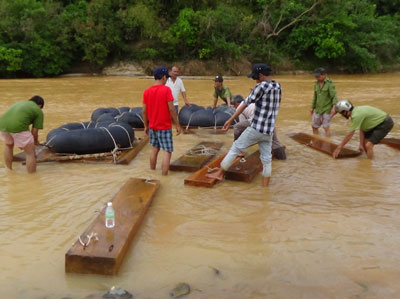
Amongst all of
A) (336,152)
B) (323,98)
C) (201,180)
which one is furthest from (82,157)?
(323,98)

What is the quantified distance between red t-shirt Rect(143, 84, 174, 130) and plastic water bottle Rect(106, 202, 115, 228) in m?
2.31

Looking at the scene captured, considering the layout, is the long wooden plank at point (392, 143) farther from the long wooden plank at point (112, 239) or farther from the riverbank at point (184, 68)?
the riverbank at point (184, 68)

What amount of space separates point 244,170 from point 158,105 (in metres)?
1.64

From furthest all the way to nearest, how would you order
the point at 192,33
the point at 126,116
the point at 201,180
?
the point at 192,33, the point at 126,116, the point at 201,180

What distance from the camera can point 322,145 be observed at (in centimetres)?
799

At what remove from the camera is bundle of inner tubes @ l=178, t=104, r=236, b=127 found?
9.84m

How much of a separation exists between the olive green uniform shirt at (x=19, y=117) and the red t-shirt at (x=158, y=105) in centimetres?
174

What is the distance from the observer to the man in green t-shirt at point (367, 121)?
6819 mm

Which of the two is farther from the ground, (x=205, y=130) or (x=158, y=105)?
(x=158, y=105)

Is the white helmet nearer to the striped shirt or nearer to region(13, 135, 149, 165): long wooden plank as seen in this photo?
the striped shirt

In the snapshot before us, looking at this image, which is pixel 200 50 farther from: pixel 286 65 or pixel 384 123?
pixel 384 123

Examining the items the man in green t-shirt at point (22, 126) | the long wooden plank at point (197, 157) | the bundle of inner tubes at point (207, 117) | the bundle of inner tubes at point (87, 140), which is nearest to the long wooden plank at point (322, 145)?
the bundle of inner tubes at point (207, 117)

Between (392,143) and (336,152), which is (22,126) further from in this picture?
(392,143)

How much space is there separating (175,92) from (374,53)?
104 ft
